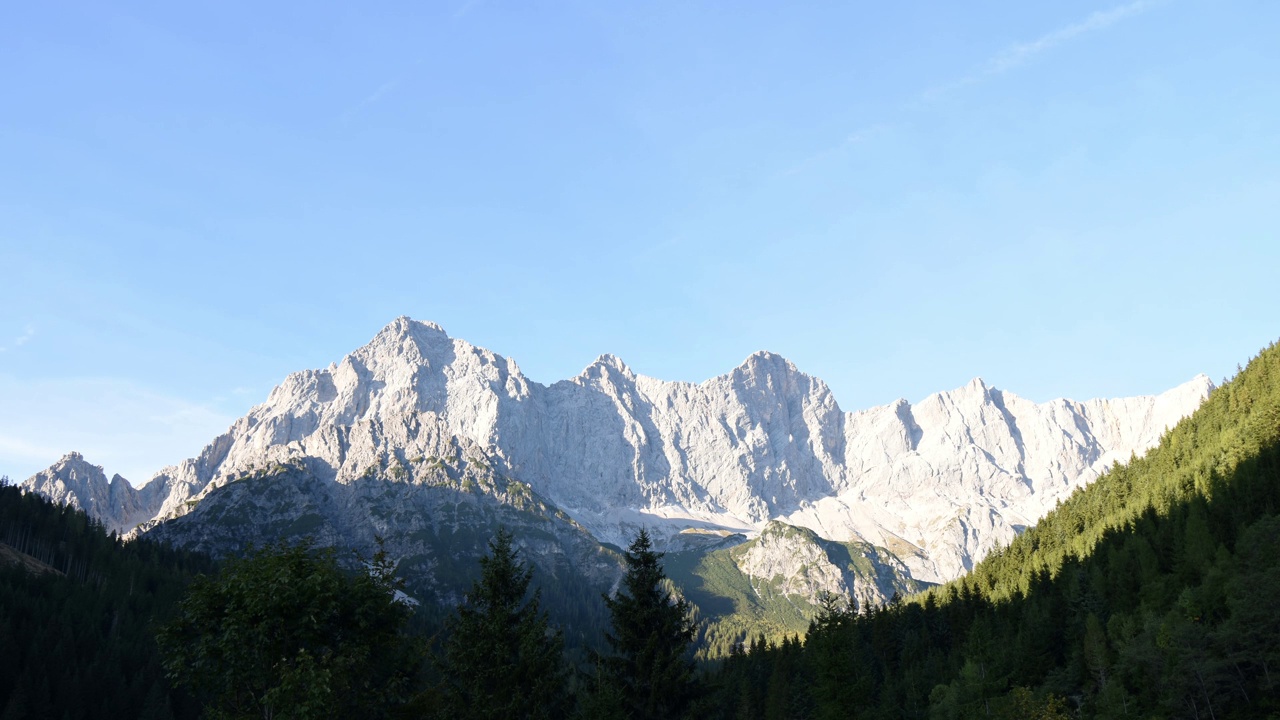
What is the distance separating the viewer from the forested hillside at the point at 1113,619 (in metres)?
85.9

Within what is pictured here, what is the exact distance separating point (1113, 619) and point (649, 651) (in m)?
97.5

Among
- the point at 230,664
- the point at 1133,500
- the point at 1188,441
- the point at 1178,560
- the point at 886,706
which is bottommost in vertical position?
the point at 886,706

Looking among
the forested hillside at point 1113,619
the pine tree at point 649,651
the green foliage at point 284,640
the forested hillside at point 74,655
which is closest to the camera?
the green foliage at point 284,640

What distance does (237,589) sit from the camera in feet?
100

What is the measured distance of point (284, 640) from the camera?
30.1 meters

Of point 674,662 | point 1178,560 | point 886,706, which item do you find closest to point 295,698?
point 674,662

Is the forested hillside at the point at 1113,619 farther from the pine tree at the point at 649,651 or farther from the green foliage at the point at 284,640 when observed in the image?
the green foliage at the point at 284,640

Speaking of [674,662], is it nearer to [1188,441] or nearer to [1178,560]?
[1178,560]

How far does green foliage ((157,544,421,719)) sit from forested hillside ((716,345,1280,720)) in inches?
1473

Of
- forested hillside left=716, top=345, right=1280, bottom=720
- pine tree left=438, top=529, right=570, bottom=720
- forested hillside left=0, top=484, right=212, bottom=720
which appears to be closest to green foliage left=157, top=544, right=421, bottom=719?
pine tree left=438, top=529, right=570, bottom=720

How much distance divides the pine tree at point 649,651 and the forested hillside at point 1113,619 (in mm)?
17491

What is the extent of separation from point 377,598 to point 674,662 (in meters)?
19.2

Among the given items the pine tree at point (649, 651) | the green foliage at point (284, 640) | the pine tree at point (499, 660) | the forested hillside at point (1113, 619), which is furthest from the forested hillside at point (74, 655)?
the green foliage at point (284, 640)

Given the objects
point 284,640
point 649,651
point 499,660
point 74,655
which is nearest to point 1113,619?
point 649,651
